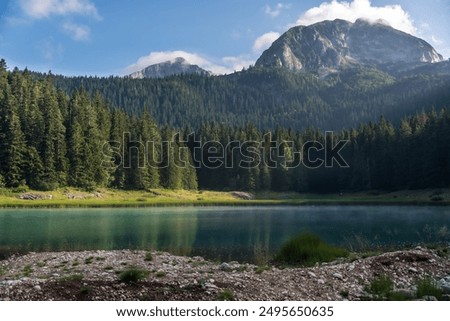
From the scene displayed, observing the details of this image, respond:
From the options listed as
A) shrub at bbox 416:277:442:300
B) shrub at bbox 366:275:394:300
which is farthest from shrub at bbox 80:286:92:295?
shrub at bbox 416:277:442:300

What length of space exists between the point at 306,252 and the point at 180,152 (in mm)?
111015

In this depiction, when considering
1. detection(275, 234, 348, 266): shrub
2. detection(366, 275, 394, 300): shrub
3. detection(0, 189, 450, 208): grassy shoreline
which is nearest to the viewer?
detection(366, 275, 394, 300): shrub

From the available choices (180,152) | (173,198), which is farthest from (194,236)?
(180,152)

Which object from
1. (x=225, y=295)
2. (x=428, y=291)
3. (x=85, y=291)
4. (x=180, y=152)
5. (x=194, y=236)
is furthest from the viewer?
(x=180, y=152)

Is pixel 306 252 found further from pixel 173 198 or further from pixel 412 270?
pixel 173 198

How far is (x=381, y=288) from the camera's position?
598 inches

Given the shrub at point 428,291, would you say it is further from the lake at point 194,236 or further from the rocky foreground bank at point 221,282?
the lake at point 194,236

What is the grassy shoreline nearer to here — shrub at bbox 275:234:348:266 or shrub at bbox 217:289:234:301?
shrub at bbox 275:234:348:266

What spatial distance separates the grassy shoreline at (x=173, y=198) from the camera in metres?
84.4

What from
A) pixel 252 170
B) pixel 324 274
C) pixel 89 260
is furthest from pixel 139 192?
pixel 324 274

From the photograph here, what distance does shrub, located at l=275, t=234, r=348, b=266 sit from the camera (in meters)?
23.3

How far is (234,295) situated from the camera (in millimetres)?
12805

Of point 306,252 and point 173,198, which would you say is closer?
point 306,252

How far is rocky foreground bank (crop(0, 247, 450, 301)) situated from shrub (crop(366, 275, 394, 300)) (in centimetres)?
31
